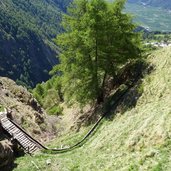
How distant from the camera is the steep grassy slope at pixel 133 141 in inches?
938

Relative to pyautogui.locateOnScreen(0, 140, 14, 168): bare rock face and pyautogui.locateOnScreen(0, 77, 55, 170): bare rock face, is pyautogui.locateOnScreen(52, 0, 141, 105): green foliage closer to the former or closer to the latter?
pyautogui.locateOnScreen(0, 77, 55, 170): bare rock face

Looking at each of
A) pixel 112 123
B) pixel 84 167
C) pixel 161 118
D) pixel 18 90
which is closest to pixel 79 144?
pixel 112 123

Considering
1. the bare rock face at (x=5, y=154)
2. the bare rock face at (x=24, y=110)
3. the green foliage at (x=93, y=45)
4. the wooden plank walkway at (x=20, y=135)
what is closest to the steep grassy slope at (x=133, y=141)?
the bare rock face at (x=5, y=154)

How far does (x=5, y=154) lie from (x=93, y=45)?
17.0 meters

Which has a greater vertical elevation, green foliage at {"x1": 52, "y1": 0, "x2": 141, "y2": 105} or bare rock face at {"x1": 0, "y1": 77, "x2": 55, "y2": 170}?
green foliage at {"x1": 52, "y1": 0, "x2": 141, "y2": 105}

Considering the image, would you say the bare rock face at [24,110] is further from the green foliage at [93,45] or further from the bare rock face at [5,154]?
the bare rock face at [5,154]

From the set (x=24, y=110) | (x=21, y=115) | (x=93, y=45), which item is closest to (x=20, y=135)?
(x=21, y=115)

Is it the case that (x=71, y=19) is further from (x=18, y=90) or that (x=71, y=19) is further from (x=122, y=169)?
(x=122, y=169)

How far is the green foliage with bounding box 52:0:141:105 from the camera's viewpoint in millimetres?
40000

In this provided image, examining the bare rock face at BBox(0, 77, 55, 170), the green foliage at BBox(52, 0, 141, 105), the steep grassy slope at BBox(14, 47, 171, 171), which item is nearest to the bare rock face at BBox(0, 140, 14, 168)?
the bare rock face at BBox(0, 77, 55, 170)

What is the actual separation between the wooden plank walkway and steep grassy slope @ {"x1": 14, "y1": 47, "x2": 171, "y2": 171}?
7.70 feet

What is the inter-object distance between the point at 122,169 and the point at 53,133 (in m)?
24.3

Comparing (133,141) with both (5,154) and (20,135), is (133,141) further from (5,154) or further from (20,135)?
(20,135)

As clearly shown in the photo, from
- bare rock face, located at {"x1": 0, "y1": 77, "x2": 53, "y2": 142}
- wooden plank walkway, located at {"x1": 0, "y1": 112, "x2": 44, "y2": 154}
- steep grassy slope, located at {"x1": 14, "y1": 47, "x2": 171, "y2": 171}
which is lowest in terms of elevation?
bare rock face, located at {"x1": 0, "y1": 77, "x2": 53, "y2": 142}
